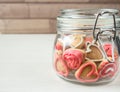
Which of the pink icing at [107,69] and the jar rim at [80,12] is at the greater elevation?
the jar rim at [80,12]

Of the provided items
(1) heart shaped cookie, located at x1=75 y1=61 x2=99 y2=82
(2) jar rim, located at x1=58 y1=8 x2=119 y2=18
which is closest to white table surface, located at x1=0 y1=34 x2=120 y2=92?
(1) heart shaped cookie, located at x1=75 y1=61 x2=99 y2=82

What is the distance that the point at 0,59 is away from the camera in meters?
0.57

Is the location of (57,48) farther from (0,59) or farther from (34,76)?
(0,59)

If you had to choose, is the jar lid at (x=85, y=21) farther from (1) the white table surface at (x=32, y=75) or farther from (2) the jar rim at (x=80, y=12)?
(1) the white table surface at (x=32, y=75)

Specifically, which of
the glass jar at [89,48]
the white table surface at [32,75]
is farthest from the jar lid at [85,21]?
the white table surface at [32,75]

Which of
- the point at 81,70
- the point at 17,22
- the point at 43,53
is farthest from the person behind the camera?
the point at 17,22

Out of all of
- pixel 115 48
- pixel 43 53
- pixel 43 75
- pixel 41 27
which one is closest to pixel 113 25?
pixel 115 48

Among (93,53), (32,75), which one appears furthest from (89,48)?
(32,75)

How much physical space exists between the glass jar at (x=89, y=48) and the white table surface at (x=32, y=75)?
2cm

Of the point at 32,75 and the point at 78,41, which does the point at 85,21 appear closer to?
the point at 78,41

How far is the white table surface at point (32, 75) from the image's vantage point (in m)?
0.40

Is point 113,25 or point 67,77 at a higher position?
point 113,25

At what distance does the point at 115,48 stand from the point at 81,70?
90mm

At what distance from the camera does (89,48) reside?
0.40 metres
